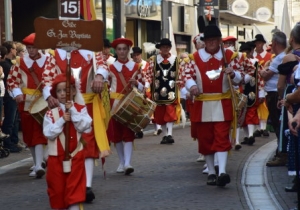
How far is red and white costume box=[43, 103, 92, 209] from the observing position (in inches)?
307

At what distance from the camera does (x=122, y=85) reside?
11.9 meters

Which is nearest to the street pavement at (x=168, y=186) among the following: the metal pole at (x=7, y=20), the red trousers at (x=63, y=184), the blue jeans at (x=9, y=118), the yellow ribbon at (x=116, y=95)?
the blue jeans at (x=9, y=118)

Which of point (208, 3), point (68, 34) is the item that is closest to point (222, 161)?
point (68, 34)

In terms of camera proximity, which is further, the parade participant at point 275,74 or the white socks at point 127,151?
the white socks at point 127,151

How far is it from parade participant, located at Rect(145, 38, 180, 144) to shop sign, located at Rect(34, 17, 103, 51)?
8.23 metres

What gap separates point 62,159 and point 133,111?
136 inches

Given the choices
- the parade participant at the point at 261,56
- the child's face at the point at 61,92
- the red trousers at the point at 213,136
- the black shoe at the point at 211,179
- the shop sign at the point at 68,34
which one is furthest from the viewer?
the parade participant at the point at 261,56

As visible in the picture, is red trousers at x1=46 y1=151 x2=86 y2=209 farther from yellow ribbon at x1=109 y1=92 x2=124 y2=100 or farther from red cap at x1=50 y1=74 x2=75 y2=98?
yellow ribbon at x1=109 y1=92 x2=124 y2=100

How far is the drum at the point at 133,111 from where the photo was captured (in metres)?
11.2

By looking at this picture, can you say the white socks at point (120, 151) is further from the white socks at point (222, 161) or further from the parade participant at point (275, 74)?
the parade participant at point (275, 74)

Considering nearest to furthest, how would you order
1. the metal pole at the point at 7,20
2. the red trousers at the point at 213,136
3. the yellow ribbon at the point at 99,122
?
1. the yellow ribbon at the point at 99,122
2. the red trousers at the point at 213,136
3. the metal pole at the point at 7,20

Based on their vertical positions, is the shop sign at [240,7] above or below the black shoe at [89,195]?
above

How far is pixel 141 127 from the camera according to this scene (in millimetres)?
11469

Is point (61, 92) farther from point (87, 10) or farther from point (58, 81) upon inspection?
point (87, 10)
